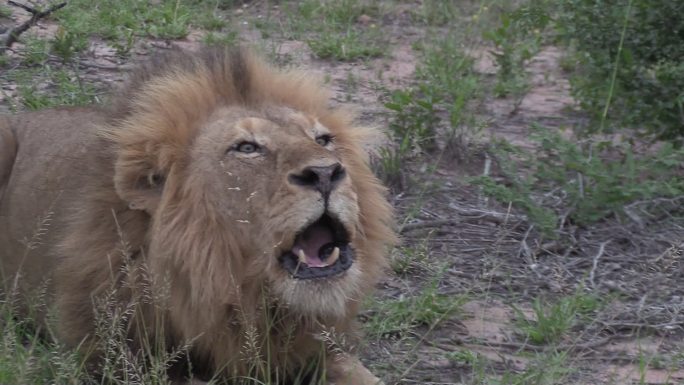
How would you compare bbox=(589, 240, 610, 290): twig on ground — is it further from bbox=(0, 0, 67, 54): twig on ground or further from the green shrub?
bbox=(0, 0, 67, 54): twig on ground

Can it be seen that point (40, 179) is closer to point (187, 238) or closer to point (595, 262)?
point (187, 238)

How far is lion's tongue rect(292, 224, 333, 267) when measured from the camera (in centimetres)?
298

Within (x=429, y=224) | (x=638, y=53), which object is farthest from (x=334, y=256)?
(x=638, y=53)

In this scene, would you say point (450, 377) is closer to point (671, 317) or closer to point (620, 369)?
point (620, 369)

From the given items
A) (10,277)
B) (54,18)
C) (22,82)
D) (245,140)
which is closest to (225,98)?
(245,140)

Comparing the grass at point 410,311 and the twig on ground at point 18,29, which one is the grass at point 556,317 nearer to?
the grass at point 410,311

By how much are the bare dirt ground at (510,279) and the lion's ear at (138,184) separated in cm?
79

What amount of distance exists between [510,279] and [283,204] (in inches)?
62.7

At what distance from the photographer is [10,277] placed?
12.4 feet

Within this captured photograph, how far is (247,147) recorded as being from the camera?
10.2ft

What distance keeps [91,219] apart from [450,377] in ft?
3.95

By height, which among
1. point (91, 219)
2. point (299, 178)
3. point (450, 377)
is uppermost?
point (299, 178)

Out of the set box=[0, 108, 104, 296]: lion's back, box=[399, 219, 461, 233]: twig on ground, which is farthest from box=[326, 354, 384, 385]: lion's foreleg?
box=[399, 219, 461, 233]: twig on ground

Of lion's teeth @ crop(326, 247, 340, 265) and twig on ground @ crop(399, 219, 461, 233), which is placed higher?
lion's teeth @ crop(326, 247, 340, 265)
